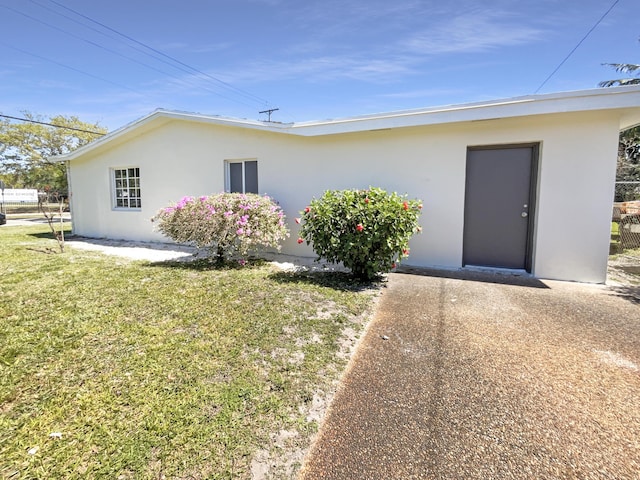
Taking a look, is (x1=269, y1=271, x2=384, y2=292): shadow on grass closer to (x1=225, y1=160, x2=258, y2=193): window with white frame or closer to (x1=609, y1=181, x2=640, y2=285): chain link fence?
(x1=225, y1=160, x2=258, y2=193): window with white frame

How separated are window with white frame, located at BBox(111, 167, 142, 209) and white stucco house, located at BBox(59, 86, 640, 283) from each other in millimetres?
2312

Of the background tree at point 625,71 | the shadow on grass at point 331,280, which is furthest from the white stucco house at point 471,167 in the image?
the background tree at point 625,71

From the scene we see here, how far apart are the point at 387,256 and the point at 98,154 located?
10.7 meters

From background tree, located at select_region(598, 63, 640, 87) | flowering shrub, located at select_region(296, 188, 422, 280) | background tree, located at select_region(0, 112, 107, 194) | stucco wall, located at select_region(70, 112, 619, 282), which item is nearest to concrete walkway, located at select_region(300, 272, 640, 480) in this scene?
flowering shrub, located at select_region(296, 188, 422, 280)

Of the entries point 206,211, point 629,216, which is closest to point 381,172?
point 206,211

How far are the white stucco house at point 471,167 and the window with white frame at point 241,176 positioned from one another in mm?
29

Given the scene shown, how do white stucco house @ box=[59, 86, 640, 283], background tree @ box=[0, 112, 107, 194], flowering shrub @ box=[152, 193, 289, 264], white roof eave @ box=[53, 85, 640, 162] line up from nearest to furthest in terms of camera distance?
white roof eave @ box=[53, 85, 640, 162]
white stucco house @ box=[59, 86, 640, 283]
flowering shrub @ box=[152, 193, 289, 264]
background tree @ box=[0, 112, 107, 194]

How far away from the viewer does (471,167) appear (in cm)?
649

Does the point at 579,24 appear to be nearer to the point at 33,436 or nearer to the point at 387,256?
the point at 387,256

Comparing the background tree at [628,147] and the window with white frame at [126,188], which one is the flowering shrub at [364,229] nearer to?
the window with white frame at [126,188]

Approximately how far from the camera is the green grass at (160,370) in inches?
77.5

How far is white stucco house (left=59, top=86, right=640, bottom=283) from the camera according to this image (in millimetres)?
5594

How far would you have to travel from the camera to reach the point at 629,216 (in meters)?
8.52

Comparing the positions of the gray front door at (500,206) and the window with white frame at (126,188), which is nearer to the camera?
the gray front door at (500,206)
